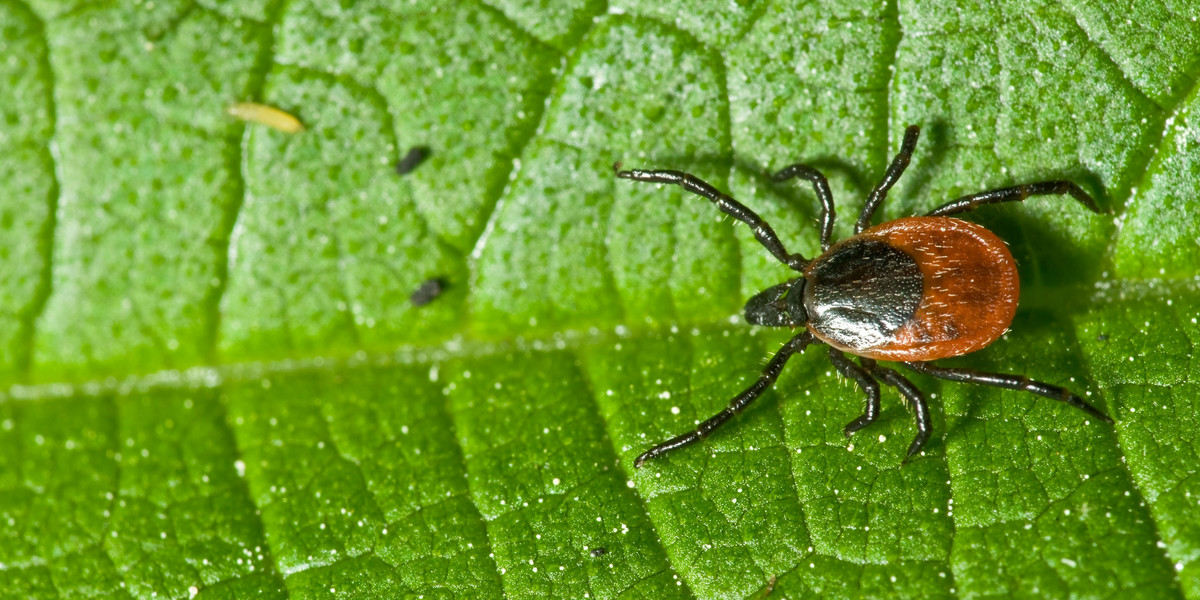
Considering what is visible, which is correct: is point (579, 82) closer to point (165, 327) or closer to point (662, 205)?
point (662, 205)

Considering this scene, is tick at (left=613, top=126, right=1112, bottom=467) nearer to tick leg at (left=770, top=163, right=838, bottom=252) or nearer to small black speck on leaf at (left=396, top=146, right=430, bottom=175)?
Answer: tick leg at (left=770, top=163, right=838, bottom=252)

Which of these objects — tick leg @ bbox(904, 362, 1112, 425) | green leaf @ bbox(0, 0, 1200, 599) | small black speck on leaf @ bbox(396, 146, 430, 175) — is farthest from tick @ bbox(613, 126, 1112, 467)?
small black speck on leaf @ bbox(396, 146, 430, 175)

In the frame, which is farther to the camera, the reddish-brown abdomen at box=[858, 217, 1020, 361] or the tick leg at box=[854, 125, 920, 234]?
the tick leg at box=[854, 125, 920, 234]

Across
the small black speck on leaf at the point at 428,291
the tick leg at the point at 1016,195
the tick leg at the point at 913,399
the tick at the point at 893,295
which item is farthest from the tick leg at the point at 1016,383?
the small black speck on leaf at the point at 428,291

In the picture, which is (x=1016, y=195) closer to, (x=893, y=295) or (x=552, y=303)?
(x=893, y=295)

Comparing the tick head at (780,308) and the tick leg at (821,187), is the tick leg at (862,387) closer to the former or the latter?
the tick head at (780,308)

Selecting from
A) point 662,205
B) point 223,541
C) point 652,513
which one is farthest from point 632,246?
point 223,541

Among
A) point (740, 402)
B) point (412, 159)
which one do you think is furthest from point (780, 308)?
point (412, 159)
